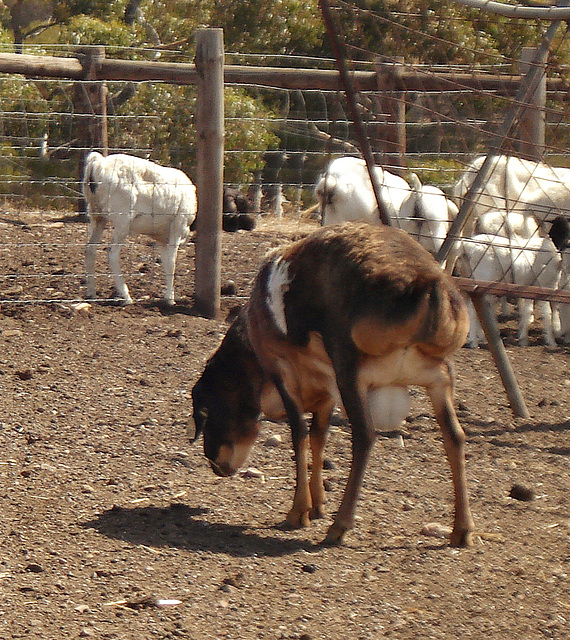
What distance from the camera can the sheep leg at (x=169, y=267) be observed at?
8906mm

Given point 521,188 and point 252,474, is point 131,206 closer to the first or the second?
point 521,188

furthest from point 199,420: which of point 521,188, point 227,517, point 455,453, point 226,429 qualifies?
point 521,188

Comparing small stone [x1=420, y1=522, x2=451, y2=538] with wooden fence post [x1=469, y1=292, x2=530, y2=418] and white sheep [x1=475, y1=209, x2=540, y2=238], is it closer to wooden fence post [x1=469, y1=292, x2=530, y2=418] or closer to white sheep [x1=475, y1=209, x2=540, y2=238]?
wooden fence post [x1=469, y1=292, x2=530, y2=418]

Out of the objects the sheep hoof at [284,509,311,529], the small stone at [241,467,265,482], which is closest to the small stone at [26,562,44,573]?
the sheep hoof at [284,509,311,529]

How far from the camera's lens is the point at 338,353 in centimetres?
425

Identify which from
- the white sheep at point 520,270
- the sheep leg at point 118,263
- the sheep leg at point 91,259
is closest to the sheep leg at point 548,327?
the white sheep at point 520,270

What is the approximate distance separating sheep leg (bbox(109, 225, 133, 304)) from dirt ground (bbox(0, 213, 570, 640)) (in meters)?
0.77

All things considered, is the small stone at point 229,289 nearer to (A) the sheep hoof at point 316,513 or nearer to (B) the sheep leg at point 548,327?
(B) the sheep leg at point 548,327

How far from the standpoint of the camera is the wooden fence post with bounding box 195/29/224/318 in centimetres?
846

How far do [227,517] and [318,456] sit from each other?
1.64ft

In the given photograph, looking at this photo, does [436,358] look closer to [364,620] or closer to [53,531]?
[364,620]

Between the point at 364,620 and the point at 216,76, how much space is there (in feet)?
18.8

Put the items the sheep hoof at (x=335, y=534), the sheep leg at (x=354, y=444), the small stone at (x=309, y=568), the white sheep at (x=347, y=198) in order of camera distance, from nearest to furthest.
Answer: the small stone at (x=309, y=568) → the sheep leg at (x=354, y=444) → the sheep hoof at (x=335, y=534) → the white sheep at (x=347, y=198)

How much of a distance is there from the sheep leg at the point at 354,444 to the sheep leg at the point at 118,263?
4.80 meters
